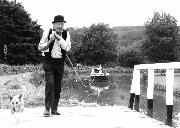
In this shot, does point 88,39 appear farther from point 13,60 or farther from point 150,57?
point 13,60

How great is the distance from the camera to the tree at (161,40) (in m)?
119

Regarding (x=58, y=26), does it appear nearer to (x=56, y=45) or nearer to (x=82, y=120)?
(x=56, y=45)

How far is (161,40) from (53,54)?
367 ft

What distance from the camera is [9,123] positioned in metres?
8.00

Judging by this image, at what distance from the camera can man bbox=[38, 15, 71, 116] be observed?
9039 millimetres

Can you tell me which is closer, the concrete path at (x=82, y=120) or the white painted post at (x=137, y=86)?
the concrete path at (x=82, y=120)

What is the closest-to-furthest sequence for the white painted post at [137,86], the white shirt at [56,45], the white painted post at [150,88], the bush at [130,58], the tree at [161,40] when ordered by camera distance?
the white shirt at [56,45]
the white painted post at [150,88]
the white painted post at [137,86]
the tree at [161,40]
the bush at [130,58]

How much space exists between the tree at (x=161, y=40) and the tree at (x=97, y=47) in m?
10.2

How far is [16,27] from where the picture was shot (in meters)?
70.6

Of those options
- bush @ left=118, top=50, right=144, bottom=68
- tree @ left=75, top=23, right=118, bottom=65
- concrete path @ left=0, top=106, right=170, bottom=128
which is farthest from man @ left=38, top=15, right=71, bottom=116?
bush @ left=118, top=50, right=144, bottom=68

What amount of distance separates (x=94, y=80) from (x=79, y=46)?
55161mm

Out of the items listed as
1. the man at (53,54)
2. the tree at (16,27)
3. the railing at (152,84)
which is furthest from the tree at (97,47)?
the man at (53,54)

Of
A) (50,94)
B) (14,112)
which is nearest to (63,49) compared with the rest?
(50,94)

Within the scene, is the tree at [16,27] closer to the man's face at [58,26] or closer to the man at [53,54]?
the man at [53,54]
